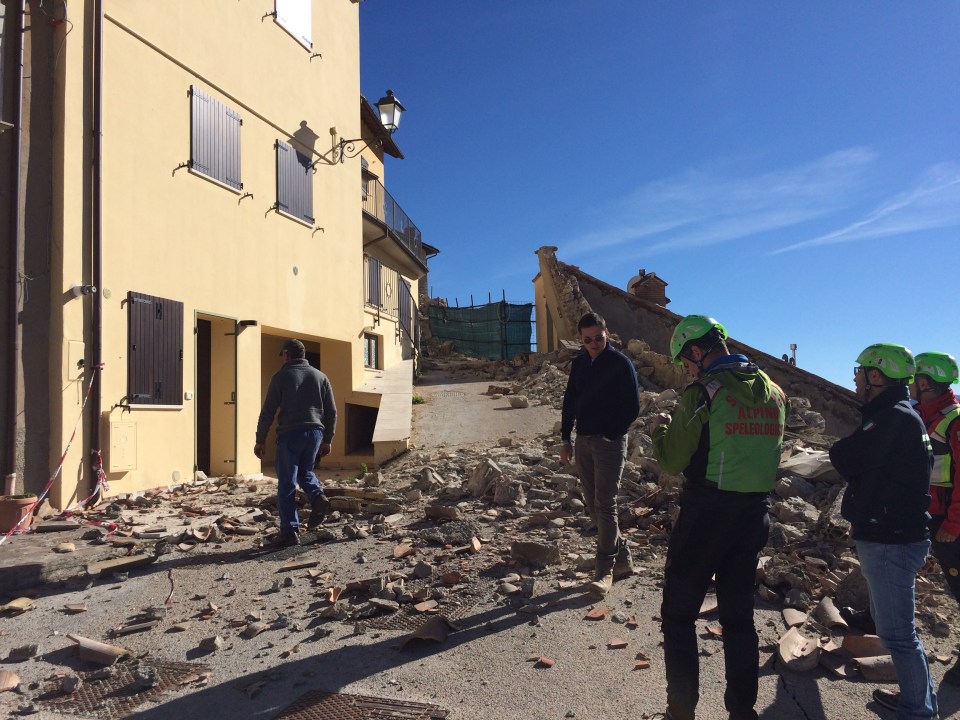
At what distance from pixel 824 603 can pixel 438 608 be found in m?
2.48

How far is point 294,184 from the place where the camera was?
454 inches

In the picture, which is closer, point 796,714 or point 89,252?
point 796,714

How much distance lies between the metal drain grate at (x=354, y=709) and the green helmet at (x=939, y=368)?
3088mm

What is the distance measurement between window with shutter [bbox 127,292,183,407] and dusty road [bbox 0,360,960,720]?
3134 millimetres

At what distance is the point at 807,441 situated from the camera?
799cm

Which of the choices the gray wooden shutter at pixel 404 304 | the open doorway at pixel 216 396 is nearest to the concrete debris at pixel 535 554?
the open doorway at pixel 216 396

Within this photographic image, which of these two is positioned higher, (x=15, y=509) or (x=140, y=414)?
(x=140, y=414)

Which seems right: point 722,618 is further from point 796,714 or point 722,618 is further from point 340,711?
point 340,711

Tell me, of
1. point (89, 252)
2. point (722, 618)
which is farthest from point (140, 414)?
point (722, 618)

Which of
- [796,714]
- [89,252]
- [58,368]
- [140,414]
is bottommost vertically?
[796,714]

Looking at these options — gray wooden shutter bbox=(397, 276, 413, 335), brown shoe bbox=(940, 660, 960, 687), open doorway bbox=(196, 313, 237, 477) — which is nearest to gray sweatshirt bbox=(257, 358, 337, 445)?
open doorway bbox=(196, 313, 237, 477)

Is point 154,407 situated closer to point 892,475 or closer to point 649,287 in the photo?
point 892,475

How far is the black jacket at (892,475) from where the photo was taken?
2.72m

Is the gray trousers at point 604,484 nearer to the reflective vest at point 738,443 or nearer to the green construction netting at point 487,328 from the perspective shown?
the reflective vest at point 738,443
